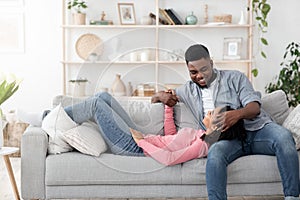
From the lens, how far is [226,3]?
603 centimetres

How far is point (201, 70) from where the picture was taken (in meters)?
3.36

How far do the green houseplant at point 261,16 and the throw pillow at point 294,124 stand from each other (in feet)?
6.73

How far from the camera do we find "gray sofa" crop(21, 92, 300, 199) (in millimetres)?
3445

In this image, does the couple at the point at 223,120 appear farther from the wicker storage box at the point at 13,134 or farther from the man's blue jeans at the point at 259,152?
the wicker storage box at the point at 13,134

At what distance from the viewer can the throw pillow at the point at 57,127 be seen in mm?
3559

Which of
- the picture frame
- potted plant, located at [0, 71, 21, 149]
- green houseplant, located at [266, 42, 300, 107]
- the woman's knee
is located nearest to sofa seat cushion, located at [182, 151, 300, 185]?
the woman's knee

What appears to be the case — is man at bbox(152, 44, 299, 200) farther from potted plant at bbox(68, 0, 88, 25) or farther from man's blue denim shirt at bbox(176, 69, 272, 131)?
potted plant at bbox(68, 0, 88, 25)

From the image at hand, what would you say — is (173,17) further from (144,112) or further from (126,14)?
(144,112)

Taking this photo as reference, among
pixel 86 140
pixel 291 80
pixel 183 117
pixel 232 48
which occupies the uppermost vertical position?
pixel 232 48

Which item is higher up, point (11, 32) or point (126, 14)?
point (126, 14)

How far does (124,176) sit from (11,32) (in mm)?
3110

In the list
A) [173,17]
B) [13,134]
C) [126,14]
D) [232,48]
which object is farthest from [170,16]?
[13,134]

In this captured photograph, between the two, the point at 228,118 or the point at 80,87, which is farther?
the point at 80,87

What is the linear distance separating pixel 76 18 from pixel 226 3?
1.56 m
